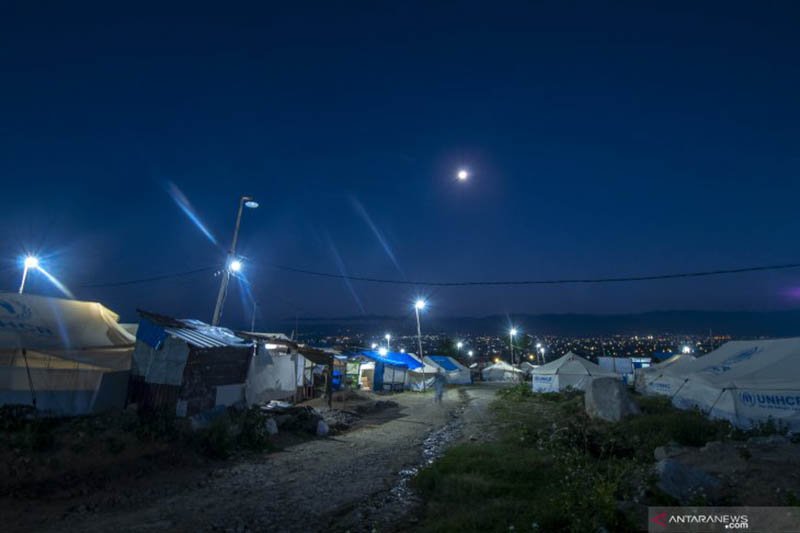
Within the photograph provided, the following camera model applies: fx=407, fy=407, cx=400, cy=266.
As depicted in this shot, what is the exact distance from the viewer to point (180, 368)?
16156mm

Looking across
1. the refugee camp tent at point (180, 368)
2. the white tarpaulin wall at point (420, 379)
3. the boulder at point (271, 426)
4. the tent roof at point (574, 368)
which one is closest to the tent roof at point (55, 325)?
the refugee camp tent at point (180, 368)

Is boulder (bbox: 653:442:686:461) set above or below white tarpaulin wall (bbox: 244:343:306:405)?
below

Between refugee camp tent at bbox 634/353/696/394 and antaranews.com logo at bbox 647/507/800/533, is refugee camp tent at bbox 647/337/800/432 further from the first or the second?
antaranews.com logo at bbox 647/507/800/533

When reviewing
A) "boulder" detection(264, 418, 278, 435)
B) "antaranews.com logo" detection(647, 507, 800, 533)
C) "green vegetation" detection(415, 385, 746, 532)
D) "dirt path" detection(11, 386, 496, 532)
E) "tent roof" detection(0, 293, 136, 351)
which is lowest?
"dirt path" detection(11, 386, 496, 532)

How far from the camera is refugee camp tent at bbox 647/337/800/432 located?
1612cm

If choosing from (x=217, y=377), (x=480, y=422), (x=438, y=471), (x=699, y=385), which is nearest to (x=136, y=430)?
(x=217, y=377)

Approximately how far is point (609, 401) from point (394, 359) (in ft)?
74.2

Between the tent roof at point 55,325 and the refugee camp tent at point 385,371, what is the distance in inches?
895

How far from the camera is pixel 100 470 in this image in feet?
35.3

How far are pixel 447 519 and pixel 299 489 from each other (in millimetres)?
4277

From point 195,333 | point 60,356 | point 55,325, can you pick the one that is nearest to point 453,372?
point 195,333

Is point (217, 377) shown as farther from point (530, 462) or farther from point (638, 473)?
point (638, 473)

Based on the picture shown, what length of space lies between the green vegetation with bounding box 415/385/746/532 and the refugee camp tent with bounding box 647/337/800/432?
1.70 metres

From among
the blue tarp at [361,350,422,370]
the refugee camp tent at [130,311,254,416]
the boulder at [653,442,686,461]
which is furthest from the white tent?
the refugee camp tent at [130,311,254,416]
